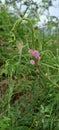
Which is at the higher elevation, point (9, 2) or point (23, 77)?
point (9, 2)

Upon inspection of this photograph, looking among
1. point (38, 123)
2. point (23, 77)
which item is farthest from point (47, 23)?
point (38, 123)

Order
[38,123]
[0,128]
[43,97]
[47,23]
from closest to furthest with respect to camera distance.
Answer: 1. [0,128]
2. [38,123]
3. [43,97]
4. [47,23]

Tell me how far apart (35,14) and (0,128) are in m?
2.51

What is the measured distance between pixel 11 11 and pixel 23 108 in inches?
85.1

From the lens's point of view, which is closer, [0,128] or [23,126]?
[0,128]

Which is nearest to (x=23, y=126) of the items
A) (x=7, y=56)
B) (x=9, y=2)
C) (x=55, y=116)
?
(x=55, y=116)

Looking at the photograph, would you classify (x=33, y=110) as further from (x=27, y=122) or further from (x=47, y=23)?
(x=47, y=23)

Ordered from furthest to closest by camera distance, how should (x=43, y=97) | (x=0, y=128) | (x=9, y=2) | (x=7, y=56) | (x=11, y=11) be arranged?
(x=9, y=2), (x=11, y=11), (x=7, y=56), (x=43, y=97), (x=0, y=128)

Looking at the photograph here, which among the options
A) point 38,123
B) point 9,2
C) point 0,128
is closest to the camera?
point 0,128

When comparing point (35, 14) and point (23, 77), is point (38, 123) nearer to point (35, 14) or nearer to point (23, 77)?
point (23, 77)

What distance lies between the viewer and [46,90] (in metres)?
2.11

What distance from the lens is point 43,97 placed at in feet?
6.89

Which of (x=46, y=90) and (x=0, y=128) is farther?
(x=46, y=90)

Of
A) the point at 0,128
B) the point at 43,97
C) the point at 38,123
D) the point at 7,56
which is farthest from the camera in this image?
the point at 7,56
